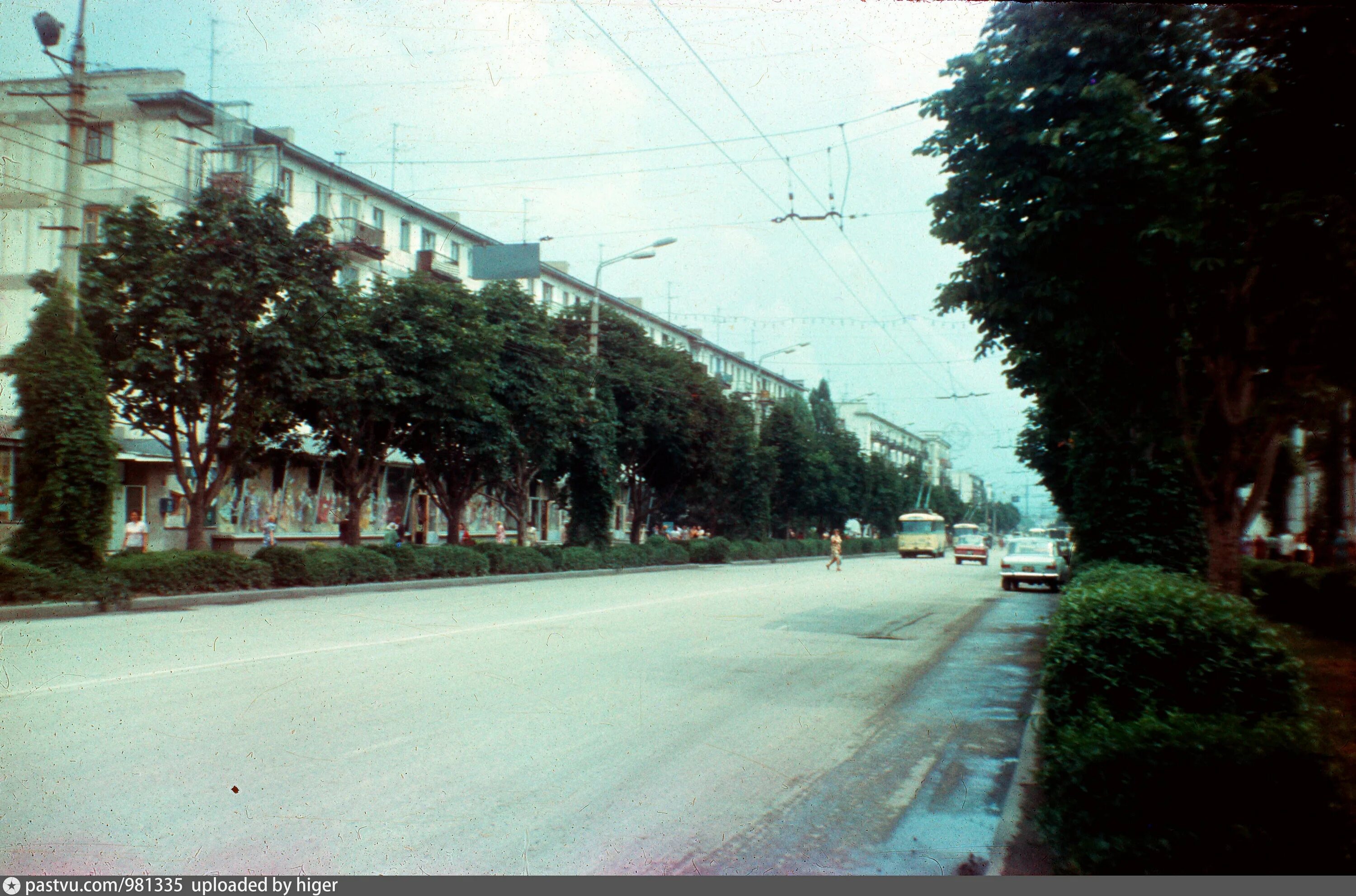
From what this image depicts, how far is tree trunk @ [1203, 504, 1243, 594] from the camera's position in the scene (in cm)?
1064

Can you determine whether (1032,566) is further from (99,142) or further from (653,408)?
(99,142)

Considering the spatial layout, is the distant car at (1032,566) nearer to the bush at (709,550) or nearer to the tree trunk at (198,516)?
the bush at (709,550)

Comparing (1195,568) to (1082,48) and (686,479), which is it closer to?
(1082,48)

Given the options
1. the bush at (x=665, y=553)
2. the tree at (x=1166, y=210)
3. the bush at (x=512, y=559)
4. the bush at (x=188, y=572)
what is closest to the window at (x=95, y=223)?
the bush at (x=188, y=572)

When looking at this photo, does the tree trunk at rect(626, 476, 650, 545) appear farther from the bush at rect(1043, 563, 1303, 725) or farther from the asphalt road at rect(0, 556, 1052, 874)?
the bush at rect(1043, 563, 1303, 725)

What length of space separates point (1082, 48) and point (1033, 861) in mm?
6521

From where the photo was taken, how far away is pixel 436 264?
44719mm

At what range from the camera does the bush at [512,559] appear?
A: 30438 mm

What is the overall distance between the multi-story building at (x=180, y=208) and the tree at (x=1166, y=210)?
6.99 m

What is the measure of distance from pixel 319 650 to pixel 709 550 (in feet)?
121

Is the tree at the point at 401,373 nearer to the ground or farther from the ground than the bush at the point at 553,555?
farther from the ground

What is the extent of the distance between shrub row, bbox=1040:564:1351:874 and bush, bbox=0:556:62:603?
14.9 meters

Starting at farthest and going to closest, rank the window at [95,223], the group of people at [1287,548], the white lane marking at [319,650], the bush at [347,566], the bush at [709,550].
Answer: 1. the bush at [709,550]
2. the bush at [347,566]
3. the group of people at [1287,548]
4. the window at [95,223]
5. the white lane marking at [319,650]

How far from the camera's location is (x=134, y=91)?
1039 cm
